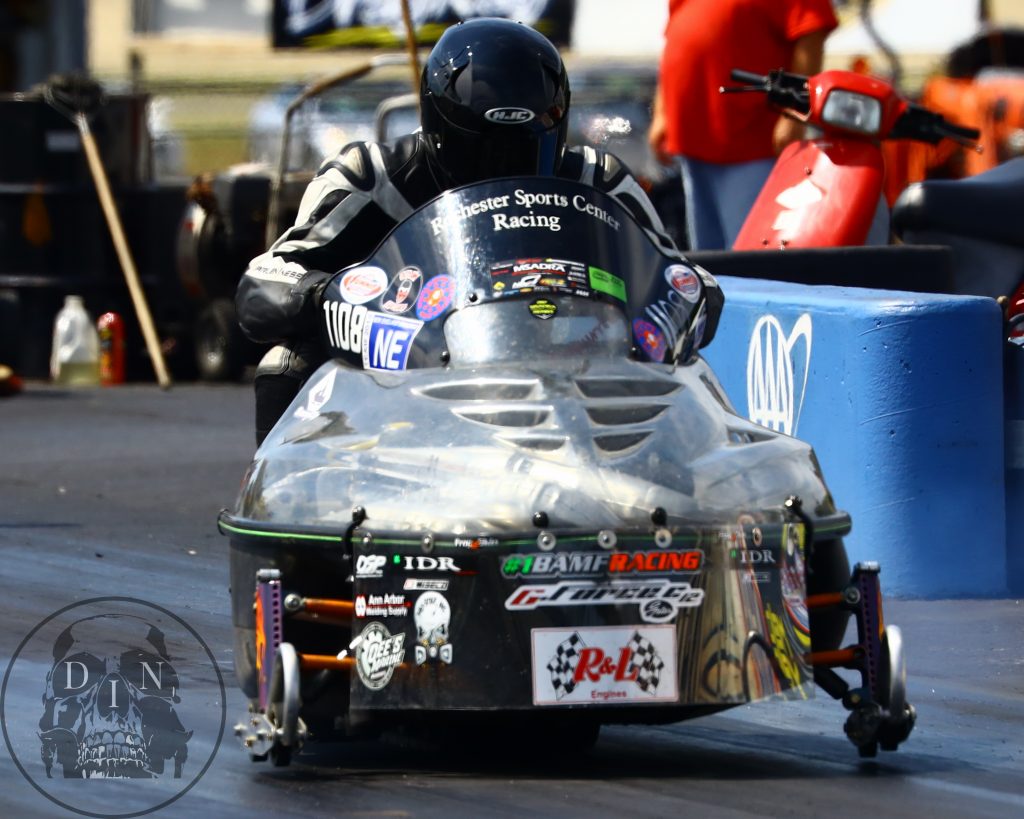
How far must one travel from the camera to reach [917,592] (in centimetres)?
770

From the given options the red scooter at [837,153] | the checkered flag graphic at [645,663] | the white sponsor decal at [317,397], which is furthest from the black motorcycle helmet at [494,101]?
the red scooter at [837,153]

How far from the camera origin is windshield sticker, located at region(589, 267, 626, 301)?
559 centimetres

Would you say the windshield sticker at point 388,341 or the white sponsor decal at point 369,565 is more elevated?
the windshield sticker at point 388,341

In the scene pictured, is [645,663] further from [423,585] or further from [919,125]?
[919,125]

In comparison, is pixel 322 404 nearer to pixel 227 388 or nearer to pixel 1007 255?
pixel 1007 255

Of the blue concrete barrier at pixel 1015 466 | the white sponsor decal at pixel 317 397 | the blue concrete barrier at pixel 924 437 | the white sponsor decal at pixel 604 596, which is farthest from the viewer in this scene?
the blue concrete barrier at pixel 1015 466

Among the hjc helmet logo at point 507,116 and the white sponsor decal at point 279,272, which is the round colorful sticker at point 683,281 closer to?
the hjc helmet logo at point 507,116

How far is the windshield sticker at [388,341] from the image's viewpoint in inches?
218

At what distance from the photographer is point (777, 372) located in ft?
27.6

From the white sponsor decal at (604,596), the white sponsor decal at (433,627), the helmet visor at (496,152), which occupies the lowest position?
the white sponsor decal at (433,627)

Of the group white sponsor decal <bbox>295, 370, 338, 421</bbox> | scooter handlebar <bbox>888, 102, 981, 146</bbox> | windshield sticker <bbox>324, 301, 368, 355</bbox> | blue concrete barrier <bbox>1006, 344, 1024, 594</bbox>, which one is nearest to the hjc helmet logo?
windshield sticker <bbox>324, 301, 368, 355</bbox>

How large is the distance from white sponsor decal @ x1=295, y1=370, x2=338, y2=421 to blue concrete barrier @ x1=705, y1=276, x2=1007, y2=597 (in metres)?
2.55

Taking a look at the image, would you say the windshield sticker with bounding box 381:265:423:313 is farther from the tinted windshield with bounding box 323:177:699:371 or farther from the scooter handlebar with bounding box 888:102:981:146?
the scooter handlebar with bounding box 888:102:981:146

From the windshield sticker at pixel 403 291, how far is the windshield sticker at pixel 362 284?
1.0 inches
